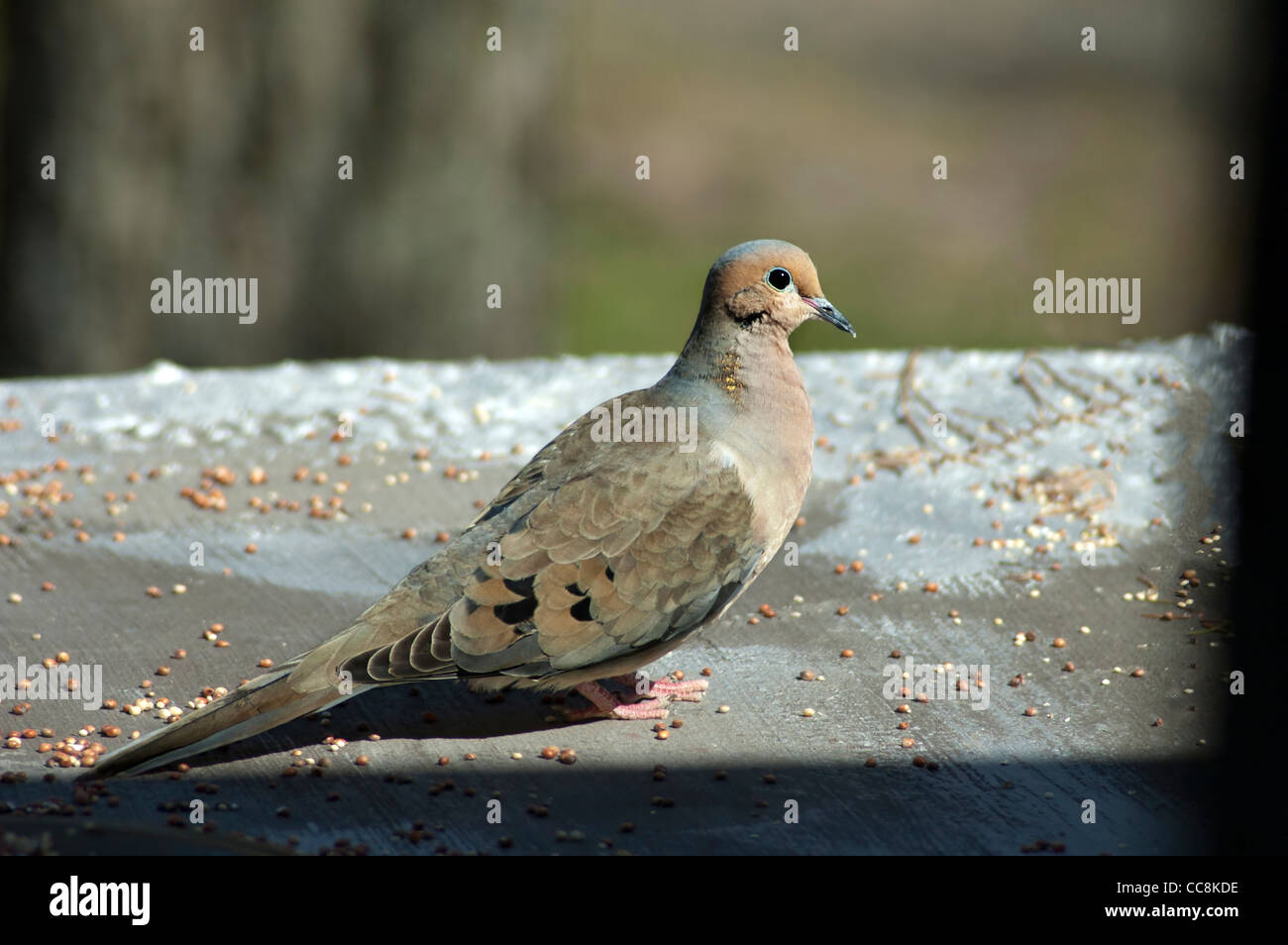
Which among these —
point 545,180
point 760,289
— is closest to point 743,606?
point 760,289

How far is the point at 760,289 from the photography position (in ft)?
11.7

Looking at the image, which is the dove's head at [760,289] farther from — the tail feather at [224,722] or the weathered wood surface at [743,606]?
the tail feather at [224,722]

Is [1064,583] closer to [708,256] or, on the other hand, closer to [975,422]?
[975,422]

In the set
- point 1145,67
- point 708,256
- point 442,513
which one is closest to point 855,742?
point 442,513

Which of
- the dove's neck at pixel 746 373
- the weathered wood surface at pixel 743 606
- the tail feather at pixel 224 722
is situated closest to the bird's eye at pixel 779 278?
the dove's neck at pixel 746 373

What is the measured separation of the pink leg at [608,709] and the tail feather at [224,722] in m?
0.62

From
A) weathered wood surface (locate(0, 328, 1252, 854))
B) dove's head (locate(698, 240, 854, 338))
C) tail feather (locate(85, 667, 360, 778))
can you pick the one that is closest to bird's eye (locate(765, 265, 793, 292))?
dove's head (locate(698, 240, 854, 338))

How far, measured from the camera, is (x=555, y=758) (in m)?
3.20

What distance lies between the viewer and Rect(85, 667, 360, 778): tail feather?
295 cm

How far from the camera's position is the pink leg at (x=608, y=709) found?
3414 mm

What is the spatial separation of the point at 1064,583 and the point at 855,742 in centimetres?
113

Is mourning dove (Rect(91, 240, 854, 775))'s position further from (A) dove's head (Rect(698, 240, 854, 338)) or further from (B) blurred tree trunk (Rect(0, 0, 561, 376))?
(B) blurred tree trunk (Rect(0, 0, 561, 376))

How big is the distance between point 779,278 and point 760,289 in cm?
6

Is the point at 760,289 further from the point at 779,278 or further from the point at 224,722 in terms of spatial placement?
the point at 224,722
